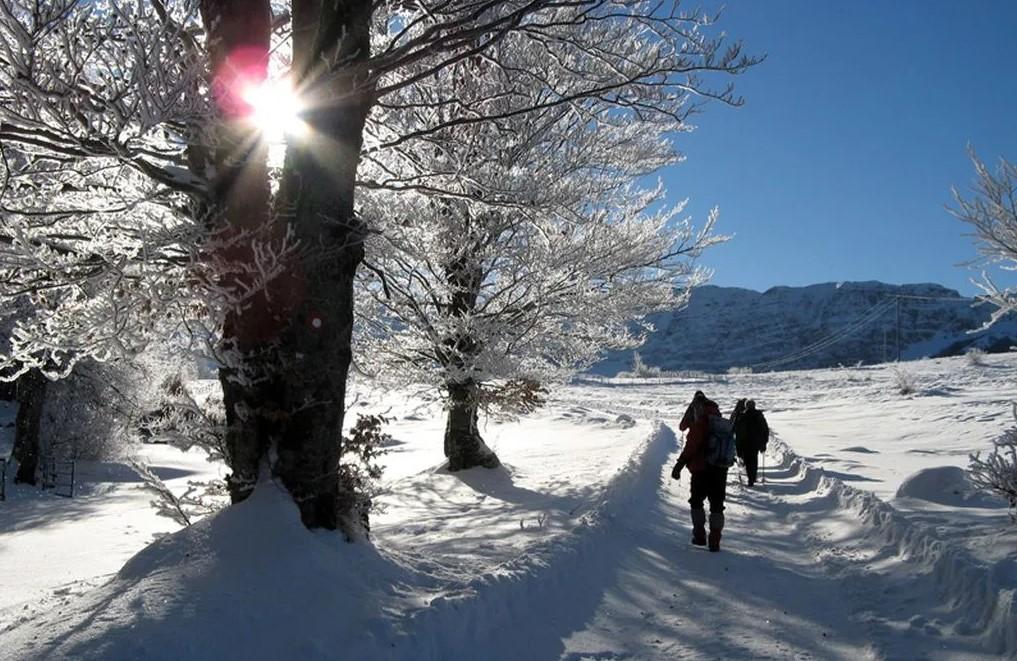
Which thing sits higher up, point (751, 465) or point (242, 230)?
point (242, 230)

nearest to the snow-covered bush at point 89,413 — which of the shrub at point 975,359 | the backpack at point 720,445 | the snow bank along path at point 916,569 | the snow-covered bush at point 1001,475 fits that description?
the backpack at point 720,445

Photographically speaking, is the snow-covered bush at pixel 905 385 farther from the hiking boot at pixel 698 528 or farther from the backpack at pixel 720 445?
the hiking boot at pixel 698 528

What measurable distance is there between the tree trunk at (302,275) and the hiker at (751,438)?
8.89 metres

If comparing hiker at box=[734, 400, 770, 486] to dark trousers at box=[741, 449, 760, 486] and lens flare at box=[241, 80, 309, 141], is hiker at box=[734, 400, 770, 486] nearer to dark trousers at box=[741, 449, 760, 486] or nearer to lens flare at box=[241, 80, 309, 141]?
dark trousers at box=[741, 449, 760, 486]

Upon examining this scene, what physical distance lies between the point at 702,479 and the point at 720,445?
0.40m

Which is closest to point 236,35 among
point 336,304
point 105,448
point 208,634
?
point 336,304

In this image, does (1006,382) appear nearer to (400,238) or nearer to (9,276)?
(400,238)

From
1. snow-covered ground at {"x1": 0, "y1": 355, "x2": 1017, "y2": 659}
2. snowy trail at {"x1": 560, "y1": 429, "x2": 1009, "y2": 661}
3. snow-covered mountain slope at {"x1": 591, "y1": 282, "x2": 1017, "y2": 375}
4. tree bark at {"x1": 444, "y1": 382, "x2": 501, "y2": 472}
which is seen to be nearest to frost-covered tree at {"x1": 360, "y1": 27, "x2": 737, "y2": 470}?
tree bark at {"x1": 444, "y1": 382, "x2": 501, "y2": 472}

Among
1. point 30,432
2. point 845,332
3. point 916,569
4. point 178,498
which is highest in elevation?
point 845,332

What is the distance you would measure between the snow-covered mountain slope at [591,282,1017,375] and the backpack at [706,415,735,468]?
110623mm

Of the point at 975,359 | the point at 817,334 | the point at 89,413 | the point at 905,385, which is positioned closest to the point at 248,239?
the point at 89,413

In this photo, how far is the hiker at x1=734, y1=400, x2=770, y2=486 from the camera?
12.0m

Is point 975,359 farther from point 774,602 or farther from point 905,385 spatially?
point 774,602

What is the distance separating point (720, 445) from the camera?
24.1ft
